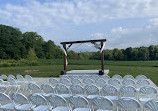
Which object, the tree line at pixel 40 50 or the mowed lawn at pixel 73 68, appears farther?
the tree line at pixel 40 50

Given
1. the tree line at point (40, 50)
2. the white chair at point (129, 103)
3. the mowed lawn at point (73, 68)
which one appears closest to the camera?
the white chair at point (129, 103)

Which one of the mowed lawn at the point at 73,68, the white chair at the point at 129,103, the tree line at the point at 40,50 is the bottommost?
the mowed lawn at the point at 73,68

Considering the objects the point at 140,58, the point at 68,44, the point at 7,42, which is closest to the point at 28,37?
the point at 7,42

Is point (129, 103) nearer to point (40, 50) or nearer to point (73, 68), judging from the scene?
point (73, 68)

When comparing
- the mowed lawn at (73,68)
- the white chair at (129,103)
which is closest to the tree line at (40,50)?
the mowed lawn at (73,68)

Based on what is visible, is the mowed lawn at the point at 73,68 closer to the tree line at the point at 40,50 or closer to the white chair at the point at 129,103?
the white chair at the point at 129,103

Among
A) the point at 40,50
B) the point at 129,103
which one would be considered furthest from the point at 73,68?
the point at 40,50

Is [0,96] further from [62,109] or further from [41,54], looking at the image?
[41,54]

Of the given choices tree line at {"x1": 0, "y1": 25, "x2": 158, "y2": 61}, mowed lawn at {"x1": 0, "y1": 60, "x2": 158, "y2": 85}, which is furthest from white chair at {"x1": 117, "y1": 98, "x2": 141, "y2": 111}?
tree line at {"x1": 0, "y1": 25, "x2": 158, "y2": 61}

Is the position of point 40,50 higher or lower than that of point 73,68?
higher

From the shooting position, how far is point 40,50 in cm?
4922

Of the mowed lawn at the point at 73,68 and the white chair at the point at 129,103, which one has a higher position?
the white chair at the point at 129,103

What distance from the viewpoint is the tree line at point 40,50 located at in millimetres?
41959

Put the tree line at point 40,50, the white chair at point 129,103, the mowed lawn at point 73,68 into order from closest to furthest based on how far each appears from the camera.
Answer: the white chair at point 129,103 → the mowed lawn at point 73,68 → the tree line at point 40,50
